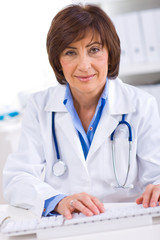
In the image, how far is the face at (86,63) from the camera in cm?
131

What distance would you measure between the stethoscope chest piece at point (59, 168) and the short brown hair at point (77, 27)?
0.41 meters

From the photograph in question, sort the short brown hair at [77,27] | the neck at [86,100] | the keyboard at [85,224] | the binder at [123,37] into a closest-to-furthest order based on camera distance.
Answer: the keyboard at [85,224] → the short brown hair at [77,27] → the neck at [86,100] → the binder at [123,37]

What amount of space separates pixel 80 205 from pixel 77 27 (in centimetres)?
61

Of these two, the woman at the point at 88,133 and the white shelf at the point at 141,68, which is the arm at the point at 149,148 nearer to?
the woman at the point at 88,133

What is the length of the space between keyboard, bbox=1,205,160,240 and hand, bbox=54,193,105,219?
0.03 meters

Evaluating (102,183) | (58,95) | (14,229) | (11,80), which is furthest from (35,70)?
(14,229)

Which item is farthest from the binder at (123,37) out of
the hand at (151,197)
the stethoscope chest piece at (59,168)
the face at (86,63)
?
the hand at (151,197)

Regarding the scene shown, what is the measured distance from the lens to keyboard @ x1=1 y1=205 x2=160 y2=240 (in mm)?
967

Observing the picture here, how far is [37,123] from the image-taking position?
4.73ft

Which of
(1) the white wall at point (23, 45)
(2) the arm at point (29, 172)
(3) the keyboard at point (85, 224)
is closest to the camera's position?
(3) the keyboard at point (85, 224)

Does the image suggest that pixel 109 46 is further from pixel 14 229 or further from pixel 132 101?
pixel 14 229

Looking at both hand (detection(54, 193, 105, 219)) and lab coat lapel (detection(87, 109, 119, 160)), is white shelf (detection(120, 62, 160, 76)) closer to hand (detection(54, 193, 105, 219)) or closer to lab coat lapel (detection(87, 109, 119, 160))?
lab coat lapel (detection(87, 109, 119, 160))

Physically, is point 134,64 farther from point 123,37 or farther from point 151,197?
point 151,197

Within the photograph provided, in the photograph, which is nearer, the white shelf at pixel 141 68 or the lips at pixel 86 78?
the lips at pixel 86 78
